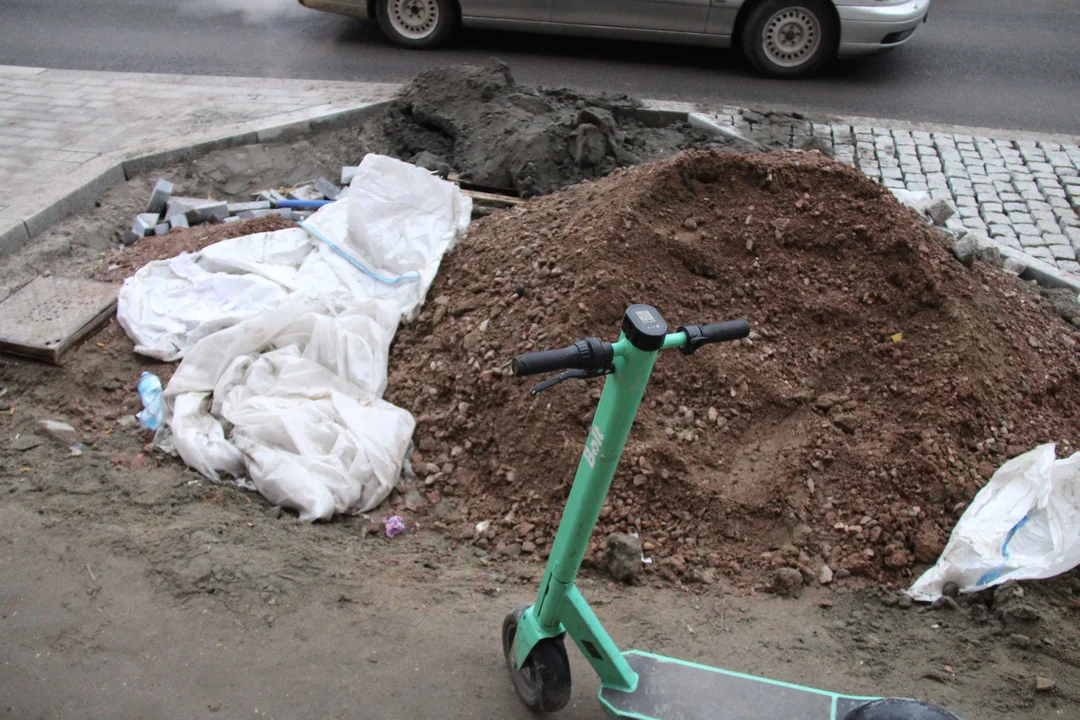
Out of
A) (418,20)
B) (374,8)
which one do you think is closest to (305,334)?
(418,20)

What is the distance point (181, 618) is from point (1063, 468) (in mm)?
3644

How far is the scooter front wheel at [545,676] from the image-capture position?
9.82ft

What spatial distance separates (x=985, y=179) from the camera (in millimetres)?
7156

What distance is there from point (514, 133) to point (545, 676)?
487 cm

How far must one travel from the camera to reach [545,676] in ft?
9.84

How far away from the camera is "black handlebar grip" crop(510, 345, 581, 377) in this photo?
7.39 feet

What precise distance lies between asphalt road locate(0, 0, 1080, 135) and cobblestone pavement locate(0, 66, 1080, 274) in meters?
0.63

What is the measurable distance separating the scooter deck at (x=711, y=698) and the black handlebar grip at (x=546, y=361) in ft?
4.31

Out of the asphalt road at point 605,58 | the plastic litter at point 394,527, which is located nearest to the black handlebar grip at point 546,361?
the plastic litter at point 394,527

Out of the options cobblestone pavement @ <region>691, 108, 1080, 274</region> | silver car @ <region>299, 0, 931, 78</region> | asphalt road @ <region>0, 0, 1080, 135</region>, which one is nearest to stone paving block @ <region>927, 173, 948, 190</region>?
cobblestone pavement @ <region>691, 108, 1080, 274</region>

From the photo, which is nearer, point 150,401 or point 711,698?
point 711,698

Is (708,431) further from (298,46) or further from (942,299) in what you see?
(298,46)

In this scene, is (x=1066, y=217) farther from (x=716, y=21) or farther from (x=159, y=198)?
(x=159, y=198)

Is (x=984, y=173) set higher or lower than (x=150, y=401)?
higher
